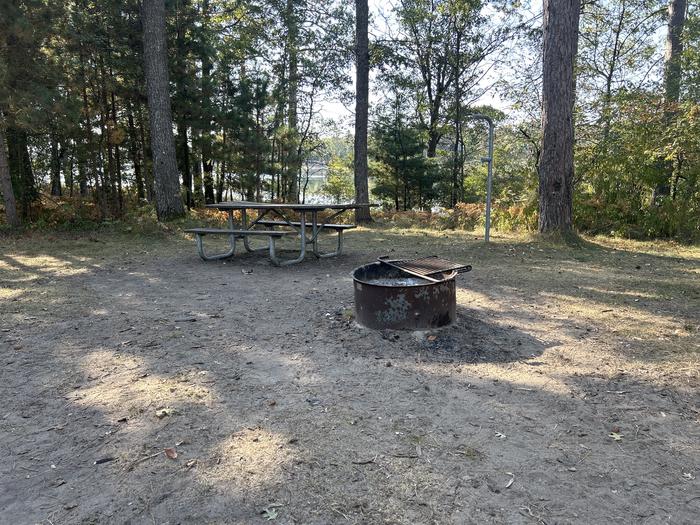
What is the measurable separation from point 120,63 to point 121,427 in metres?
11.3

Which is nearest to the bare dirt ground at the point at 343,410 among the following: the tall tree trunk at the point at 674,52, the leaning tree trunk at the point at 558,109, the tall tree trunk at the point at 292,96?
the leaning tree trunk at the point at 558,109

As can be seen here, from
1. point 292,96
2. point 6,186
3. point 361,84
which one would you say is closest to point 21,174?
point 6,186

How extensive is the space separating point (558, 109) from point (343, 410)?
6295mm

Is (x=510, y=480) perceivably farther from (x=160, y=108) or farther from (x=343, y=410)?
(x=160, y=108)

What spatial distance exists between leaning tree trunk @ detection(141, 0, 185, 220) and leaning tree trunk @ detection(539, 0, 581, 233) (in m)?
7.14

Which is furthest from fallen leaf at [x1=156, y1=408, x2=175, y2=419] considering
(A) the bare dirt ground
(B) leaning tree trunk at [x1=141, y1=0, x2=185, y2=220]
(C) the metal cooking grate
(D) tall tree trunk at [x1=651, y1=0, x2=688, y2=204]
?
(D) tall tree trunk at [x1=651, y1=0, x2=688, y2=204]

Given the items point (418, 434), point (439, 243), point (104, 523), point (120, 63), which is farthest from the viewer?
point (120, 63)

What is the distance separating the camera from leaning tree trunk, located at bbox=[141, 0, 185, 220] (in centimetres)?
916

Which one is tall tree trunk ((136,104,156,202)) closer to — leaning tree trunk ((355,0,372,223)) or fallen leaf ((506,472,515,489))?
leaning tree trunk ((355,0,372,223))

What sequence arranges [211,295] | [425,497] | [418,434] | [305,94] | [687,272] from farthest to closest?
[305,94] → [687,272] → [211,295] → [418,434] → [425,497]

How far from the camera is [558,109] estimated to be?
22.5 feet

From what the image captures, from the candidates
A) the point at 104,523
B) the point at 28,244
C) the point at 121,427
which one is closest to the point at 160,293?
the point at 121,427

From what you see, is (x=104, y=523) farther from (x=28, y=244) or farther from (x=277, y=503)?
(x=28, y=244)

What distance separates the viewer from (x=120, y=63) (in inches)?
432
